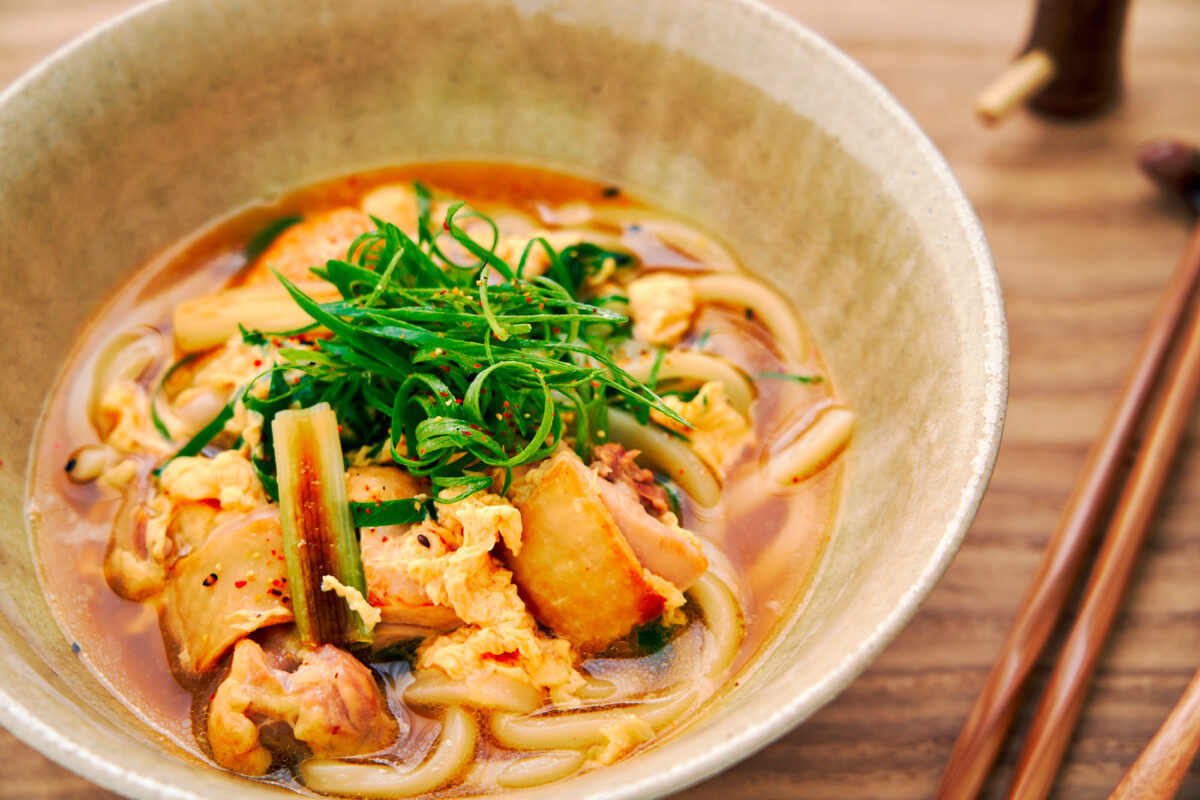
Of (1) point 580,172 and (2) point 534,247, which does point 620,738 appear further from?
(1) point 580,172

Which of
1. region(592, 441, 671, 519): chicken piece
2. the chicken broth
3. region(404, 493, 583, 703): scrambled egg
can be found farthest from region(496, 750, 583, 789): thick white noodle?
region(592, 441, 671, 519): chicken piece

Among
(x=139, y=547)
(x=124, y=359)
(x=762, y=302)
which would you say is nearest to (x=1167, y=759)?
(x=762, y=302)

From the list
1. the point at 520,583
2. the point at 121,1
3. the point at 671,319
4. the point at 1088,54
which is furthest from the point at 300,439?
the point at 1088,54

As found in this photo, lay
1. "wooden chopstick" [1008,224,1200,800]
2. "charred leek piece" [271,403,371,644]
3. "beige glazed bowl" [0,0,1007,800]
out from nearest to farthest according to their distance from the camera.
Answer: "beige glazed bowl" [0,0,1007,800], "charred leek piece" [271,403,371,644], "wooden chopstick" [1008,224,1200,800]

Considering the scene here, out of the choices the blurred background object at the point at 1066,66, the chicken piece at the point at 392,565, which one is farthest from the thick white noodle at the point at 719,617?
the blurred background object at the point at 1066,66

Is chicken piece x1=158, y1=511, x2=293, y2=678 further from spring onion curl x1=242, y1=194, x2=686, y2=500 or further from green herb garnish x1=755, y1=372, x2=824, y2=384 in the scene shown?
green herb garnish x1=755, y1=372, x2=824, y2=384

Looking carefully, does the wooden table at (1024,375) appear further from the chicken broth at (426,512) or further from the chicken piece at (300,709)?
the chicken piece at (300,709)

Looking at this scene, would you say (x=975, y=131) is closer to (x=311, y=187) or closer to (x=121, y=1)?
(x=311, y=187)
